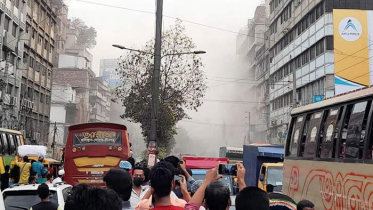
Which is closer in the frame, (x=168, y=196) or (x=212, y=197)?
(x=212, y=197)

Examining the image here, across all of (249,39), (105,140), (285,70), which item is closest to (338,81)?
(285,70)

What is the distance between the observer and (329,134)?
27.5 ft

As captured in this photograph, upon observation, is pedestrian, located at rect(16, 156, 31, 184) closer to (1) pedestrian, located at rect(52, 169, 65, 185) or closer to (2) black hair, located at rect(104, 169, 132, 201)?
(1) pedestrian, located at rect(52, 169, 65, 185)

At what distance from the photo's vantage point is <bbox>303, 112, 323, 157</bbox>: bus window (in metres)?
9.06

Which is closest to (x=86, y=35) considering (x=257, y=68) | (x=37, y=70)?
(x=257, y=68)

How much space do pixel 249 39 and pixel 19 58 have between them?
155 feet

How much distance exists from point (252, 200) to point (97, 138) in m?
13.1

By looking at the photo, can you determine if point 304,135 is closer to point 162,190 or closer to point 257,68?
point 162,190

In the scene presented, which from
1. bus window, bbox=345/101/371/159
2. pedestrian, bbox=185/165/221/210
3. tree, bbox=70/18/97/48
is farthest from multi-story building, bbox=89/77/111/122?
pedestrian, bbox=185/165/221/210

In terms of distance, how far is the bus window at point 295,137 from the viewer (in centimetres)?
1020

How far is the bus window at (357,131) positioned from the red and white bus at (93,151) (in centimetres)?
961

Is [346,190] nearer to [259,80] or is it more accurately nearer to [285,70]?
[285,70]

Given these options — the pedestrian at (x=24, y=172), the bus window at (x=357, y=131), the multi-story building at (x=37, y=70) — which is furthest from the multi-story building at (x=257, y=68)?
the bus window at (x=357, y=131)

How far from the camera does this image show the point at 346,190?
281 inches
